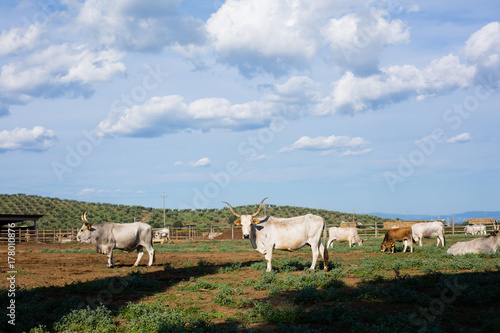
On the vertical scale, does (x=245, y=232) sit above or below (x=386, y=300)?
above

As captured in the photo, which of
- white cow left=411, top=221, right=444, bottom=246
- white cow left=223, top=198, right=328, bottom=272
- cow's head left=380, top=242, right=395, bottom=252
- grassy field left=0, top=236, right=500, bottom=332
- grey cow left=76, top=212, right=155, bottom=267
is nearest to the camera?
grassy field left=0, top=236, right=500, bottom=332

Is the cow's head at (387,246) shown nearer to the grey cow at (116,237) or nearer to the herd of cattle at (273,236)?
the herd of cattle at (273,236)

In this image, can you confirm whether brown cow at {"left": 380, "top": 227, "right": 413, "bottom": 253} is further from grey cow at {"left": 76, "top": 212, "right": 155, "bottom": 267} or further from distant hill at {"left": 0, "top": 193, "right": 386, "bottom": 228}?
distant hill at {"left": 0, "top": 193, "right": 386, "bottom": 228}

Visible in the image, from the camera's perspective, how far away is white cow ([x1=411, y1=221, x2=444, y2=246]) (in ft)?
80.2

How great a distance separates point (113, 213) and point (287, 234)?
210 feet

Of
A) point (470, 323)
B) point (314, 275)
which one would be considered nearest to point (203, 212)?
point (314, 275)

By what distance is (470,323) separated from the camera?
24.3ft

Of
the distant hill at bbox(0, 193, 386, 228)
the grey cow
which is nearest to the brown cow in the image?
the grey cow

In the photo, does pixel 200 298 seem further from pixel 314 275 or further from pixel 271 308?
pixel 314 275

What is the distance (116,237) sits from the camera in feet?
57.7

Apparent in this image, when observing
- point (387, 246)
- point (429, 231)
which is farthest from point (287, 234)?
point (429, 231)

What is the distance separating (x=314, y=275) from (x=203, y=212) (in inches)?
2821

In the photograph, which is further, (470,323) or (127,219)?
(127,219)

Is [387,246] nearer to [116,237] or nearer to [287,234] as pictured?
[287,234]
